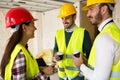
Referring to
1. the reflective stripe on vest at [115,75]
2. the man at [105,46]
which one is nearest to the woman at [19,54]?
the man at [105,46]

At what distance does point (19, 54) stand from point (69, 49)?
1.08 metres

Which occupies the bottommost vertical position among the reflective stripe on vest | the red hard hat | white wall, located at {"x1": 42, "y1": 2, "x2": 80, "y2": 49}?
Answer: white wall, located at {"x1": 42, "y1": 2, "x2": 80, "y2": 49}

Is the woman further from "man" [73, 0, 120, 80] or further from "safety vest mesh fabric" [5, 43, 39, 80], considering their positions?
"man" [73, 0, 120, 80]

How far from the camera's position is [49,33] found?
6.04m

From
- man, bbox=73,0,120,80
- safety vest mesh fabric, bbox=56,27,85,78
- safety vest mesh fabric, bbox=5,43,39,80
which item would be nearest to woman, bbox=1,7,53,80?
safety vest mesh fabric, bbox=5,43,39,80

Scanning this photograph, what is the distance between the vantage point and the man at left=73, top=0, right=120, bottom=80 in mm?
1265

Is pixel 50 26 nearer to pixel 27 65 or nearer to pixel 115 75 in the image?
pixel 27 65

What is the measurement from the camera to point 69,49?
8.08 ft

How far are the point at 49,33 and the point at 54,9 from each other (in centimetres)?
78

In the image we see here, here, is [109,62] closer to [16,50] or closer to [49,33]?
[16,50]

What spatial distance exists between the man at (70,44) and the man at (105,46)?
88 cm

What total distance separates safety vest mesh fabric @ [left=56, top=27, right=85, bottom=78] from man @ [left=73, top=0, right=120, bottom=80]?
90cm

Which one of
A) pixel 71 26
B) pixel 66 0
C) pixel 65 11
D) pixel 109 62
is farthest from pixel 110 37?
pixel 66 0

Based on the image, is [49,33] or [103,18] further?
[49,33]
